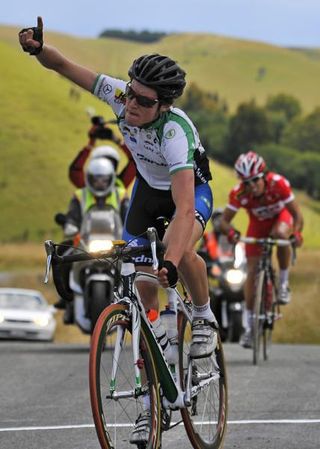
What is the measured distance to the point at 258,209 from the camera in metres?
14.5

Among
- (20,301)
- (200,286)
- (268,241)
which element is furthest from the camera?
(20,301)

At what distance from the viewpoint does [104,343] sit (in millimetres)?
5965

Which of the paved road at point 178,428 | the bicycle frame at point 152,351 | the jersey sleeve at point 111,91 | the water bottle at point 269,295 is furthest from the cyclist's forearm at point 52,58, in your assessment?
the water bottle at point 269,295

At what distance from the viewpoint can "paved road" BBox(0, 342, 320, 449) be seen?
779cm

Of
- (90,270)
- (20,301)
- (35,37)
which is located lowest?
(20,301)

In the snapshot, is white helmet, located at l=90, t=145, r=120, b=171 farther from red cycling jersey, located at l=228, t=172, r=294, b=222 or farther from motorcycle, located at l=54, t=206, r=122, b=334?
red cycling jersey, located at l=228, t=172, r=294, b=222

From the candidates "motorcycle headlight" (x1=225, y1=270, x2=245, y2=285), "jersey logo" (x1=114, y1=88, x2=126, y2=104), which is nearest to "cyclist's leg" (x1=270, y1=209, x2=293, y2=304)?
"motorcycle headlight" (x1=225, y1=270, x2=245, y2=285)

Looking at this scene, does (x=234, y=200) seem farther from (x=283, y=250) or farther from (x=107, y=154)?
(x=107, y=154)

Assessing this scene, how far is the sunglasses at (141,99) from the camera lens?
6664 millimetres

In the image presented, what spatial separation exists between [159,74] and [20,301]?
23.5 m

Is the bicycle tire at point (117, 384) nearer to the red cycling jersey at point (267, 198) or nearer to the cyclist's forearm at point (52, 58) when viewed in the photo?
the cyclist's forearm at point (52, 58)

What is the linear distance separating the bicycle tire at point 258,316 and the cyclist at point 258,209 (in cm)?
12

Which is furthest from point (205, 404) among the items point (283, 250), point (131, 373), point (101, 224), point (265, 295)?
point (101, 224)

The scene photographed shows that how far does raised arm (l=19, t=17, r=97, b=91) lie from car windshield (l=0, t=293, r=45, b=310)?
21.6 metres
